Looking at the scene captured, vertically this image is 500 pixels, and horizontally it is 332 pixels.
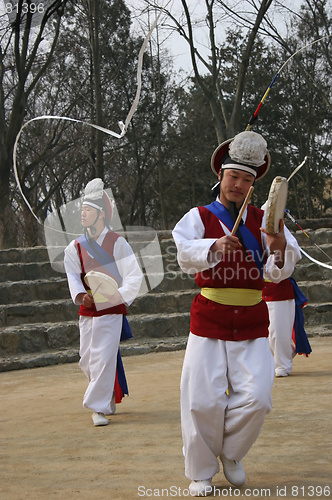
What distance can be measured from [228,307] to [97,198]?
2259mm

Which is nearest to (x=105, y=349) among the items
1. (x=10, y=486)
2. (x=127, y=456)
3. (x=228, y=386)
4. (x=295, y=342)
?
(x=127, y=456)

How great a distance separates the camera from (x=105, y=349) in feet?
15.6

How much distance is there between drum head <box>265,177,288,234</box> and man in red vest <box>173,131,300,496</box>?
80 millimetres

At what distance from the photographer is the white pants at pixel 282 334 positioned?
6355mm

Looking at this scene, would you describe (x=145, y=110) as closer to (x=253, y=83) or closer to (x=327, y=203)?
(x=253, y=83)

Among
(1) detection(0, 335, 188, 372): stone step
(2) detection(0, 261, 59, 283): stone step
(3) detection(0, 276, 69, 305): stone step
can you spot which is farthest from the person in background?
(2) detection(0, 261, 59, 283): stone step

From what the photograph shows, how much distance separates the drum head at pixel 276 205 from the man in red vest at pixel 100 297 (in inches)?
82.2

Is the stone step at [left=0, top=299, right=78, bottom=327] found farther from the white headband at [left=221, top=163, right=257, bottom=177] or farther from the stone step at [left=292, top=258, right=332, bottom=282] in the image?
the white headband at [left=221, top=163, right=257, bottom=177]

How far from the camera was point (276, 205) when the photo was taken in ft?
8.84

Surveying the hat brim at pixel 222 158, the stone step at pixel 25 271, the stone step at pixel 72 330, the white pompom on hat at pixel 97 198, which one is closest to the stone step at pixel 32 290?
the stone step at pixel 25 271

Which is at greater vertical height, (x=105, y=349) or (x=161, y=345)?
(x=105, y=349)

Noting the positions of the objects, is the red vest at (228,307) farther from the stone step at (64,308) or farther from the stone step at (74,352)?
the stone step at (64,308)

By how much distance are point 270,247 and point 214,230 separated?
0.28m

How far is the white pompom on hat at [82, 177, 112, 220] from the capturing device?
196 inches
